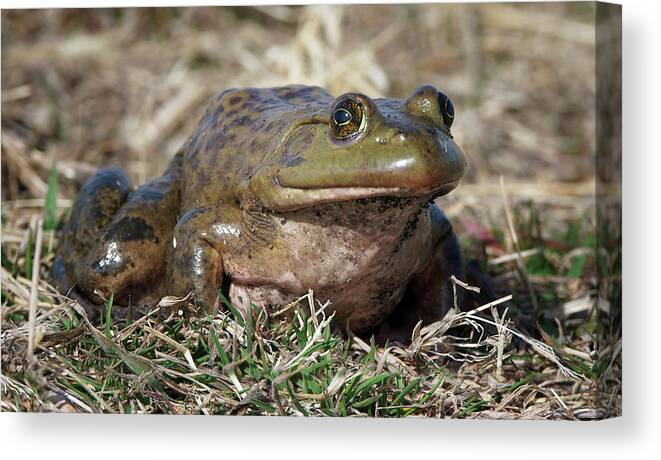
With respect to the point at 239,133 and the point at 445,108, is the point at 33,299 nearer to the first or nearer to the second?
the point at 239,133

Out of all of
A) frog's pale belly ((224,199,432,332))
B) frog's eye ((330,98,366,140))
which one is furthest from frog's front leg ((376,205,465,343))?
frog's eye ((330,98,366,140))

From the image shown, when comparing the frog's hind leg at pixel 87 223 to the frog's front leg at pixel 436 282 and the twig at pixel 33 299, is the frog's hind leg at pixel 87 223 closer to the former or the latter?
the twig at pixel 33 299

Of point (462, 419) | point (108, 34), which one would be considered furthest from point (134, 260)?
point (108, 34)

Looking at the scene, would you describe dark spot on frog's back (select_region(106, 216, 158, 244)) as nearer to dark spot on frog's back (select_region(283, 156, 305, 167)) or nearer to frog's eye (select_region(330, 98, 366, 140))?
dark spot on frog's back (select_region(283, 156, 305, 167))

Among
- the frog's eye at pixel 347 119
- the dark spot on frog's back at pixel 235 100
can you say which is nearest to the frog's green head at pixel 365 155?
the frog's eye at pixel 347 119

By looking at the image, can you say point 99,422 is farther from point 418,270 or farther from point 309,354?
point 418,270

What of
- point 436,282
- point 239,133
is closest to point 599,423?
point 436,282
